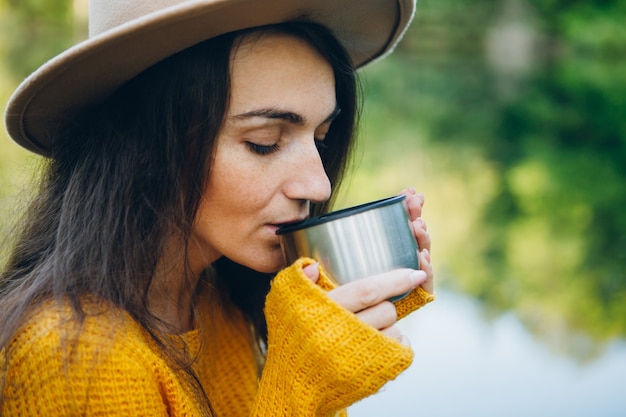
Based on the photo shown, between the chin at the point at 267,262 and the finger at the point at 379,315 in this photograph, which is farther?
the chin at the point at 267,262

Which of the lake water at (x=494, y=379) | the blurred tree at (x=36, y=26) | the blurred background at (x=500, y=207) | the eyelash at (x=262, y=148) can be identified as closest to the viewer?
the eyelash at (x=262, y=148)

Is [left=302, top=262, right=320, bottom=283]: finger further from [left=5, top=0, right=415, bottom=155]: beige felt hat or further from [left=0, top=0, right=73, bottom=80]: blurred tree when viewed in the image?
[left=0, top=0, right=73, bottom=80]: blurred tree

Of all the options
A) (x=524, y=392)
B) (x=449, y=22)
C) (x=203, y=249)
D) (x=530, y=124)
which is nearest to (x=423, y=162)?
(x=530, y=124)

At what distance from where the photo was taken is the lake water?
9.27 ft

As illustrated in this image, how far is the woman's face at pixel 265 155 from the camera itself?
145cm

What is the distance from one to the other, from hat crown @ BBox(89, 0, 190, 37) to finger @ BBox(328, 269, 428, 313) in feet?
1.83

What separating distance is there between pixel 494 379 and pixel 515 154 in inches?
193

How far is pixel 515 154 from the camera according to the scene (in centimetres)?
763

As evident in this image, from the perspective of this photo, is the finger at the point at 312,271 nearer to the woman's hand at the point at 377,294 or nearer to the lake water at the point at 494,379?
the woman's hand at the point at 377,294

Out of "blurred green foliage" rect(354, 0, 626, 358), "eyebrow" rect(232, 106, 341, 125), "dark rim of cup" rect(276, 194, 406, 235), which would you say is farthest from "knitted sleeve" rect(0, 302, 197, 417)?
"blurred green foliage" rect(354, 0, 626, 358)

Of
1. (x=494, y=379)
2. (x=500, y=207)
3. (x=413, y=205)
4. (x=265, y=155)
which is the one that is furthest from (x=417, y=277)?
(x=500, y=207)

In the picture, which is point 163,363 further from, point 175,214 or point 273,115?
point 273,115

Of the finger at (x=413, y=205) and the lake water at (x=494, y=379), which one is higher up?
the finger at (x=413, y=205)

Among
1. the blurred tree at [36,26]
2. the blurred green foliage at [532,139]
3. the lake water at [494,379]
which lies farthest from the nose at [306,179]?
the blurred tree at [36,26]
